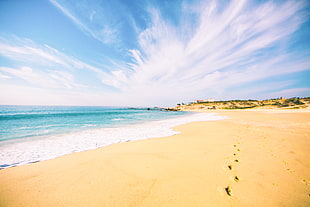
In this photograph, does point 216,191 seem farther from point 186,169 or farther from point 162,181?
point 162,181

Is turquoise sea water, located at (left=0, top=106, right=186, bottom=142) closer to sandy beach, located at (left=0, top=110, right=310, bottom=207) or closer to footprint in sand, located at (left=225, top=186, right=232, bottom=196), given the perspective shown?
sandy beach, located at (left=0, top=110, right=310, bottom=207)

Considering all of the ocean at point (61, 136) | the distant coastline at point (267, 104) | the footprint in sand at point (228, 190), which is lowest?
the ocean at point (61, 136)

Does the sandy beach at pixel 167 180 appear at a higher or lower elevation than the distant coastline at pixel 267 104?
lower

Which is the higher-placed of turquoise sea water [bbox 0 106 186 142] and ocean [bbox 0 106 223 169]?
turquoise sea water [bbox 0 106 186 142]

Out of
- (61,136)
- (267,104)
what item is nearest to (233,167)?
(61,136)

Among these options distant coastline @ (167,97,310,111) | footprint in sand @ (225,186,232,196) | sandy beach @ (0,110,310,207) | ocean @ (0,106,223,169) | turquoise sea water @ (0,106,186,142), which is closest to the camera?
sandy beach @ (0,110,310,207)

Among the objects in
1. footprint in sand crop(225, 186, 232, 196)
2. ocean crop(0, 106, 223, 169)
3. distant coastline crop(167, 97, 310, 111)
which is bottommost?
ocean crop(0, 106, 223, 169)

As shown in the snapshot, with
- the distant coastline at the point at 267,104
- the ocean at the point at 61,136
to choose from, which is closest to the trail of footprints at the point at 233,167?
the ocean at the point at 61,136

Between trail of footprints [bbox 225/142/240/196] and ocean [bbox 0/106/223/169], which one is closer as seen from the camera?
trail of footprints [bbox 225/142/240/196]

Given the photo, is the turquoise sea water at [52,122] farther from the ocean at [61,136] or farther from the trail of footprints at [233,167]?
the trail of footprints at [233,167]

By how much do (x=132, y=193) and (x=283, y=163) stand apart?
494 centimetres

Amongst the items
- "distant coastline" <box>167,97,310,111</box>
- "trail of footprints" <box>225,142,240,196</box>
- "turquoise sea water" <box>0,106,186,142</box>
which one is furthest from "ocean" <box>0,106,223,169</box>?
"distant coastline" <box>167,97,310,111</box>

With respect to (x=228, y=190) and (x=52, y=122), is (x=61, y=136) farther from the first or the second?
(x=52, y=122)

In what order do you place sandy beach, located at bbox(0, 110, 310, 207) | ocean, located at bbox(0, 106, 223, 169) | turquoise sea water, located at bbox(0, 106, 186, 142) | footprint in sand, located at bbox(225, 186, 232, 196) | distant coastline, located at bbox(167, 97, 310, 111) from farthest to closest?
distant coastline, located at bbox(167, 97, 310, 111) → turquoise sea water, located at bbox(0, 106, 186, 142) → ocean, located at bbox(0, 106, 223, 169) → footprint in sand, located at bbox(225, 186, 232, 196) → sandy beach, located at bbox(0, 110, 310, 207)
